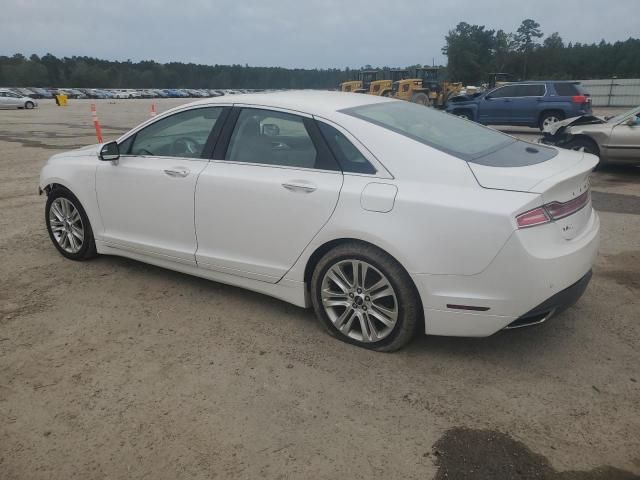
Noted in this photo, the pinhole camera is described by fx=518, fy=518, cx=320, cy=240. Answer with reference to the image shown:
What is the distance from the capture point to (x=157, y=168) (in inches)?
159

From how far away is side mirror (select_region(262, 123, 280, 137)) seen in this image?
11.9ft

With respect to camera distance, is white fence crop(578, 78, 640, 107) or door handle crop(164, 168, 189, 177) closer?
door handle crop(164, 168, 189, 177)

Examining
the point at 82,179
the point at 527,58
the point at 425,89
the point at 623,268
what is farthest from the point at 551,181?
the point at 527,58

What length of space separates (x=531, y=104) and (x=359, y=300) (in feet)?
50.3

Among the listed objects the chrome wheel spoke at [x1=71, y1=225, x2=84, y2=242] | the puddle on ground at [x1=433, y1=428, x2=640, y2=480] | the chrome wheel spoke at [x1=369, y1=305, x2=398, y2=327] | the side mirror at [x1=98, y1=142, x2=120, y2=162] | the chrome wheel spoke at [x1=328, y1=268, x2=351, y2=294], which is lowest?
the puddle on ground at [x1=433, y1=428, x2=640, y2=480]

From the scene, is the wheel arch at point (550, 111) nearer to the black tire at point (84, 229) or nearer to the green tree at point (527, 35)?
the black tire at point (84, 229)

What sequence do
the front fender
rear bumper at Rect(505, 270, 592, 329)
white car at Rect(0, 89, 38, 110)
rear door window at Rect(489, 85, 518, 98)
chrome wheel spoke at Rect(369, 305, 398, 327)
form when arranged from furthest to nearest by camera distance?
white car at Rect(0, 89, 38, 110), rear door window at Rect(489, 85, 518, 98), the front fender, chrome wheel spoke at Rect(369, 305, 398, 327), rear bumper at Rect(505, 270, 592, 329)

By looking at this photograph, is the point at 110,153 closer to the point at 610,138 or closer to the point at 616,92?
the point at 610,138

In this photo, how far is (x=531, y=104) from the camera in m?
16.4

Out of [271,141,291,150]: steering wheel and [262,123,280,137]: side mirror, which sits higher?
[262,123,280,137]: side mirror

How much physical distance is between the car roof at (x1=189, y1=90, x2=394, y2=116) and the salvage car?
6697 mm

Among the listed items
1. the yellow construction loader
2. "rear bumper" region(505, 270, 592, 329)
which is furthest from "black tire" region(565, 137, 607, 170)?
the yellow construction loader

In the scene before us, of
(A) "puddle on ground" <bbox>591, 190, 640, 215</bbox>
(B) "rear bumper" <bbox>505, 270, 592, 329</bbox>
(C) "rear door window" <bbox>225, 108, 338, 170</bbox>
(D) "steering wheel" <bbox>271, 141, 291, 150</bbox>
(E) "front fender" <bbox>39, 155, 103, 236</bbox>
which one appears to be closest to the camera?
(B) "rear bumper" <bbox>505, 270, 592, 329</bbox>

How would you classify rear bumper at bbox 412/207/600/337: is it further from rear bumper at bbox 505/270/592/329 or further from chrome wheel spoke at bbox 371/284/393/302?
chrome wheel spoke at bbox 371/284/393/302
